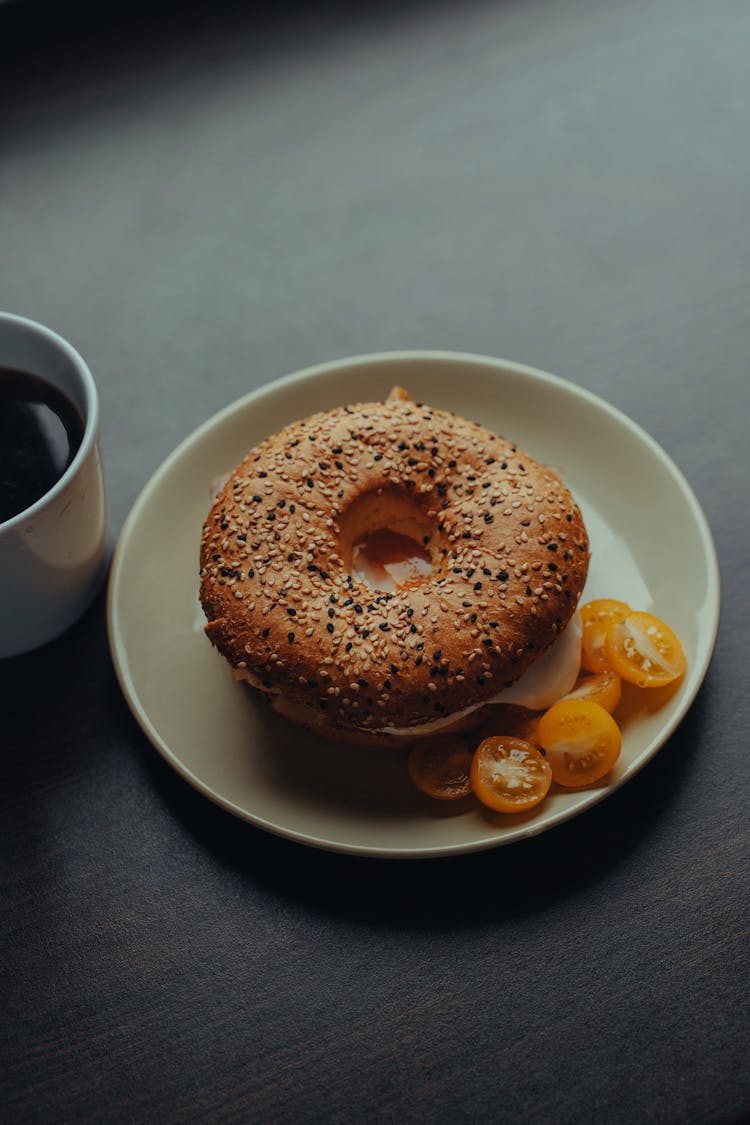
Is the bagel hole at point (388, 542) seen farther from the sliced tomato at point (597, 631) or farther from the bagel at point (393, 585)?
the sliced tomato at point (597, 631)

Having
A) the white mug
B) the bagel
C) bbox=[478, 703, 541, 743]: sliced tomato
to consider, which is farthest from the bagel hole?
the white mug

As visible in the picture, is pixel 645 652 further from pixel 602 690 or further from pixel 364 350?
pixel 364 350

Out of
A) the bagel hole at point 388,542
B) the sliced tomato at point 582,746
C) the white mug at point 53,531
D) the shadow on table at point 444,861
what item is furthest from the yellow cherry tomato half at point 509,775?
the white mug at point 53,531

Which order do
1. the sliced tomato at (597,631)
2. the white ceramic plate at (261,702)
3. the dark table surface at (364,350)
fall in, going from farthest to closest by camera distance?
the sliced tomato at (597,631)
the white ceramic plate at (261,702)
the dark table surface at (364,350)

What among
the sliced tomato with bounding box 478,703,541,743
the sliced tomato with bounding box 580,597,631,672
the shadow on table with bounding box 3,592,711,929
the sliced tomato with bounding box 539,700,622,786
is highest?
the sliced tomato with bounding box 580,597,631,672

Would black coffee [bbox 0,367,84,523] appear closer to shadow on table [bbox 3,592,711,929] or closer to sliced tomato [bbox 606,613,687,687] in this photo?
shadow on table [bbox 3,592,711,929]

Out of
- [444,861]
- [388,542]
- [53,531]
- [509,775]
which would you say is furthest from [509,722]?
[53,531]

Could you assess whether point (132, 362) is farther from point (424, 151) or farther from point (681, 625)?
point (681, 625)
